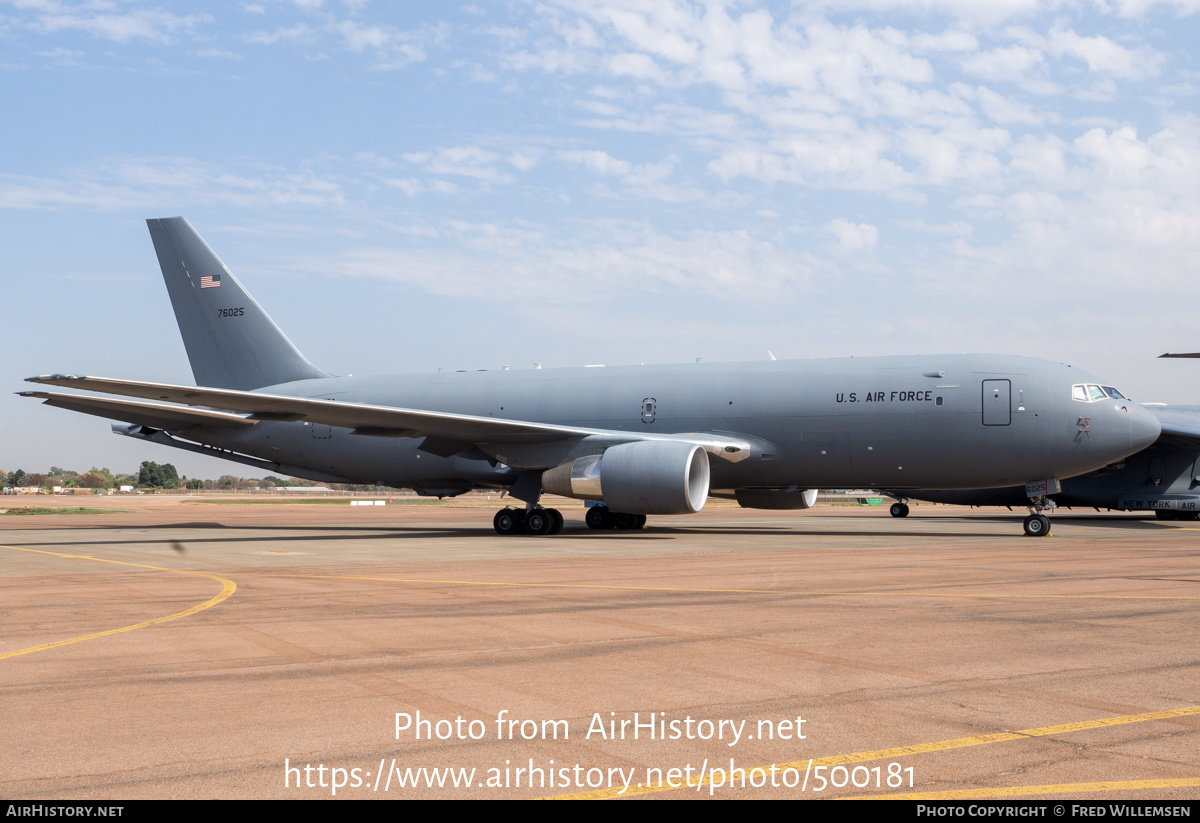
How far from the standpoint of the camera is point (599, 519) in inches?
1032

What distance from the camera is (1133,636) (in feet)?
25.7

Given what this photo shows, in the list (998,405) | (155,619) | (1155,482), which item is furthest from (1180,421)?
(155,619)

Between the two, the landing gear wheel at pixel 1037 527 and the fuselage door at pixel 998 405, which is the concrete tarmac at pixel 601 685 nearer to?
the fuselage door at pixel 998 405

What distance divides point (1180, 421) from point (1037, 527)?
1205 cm

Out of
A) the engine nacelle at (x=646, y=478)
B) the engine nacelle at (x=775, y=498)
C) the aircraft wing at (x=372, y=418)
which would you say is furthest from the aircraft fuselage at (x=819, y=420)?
the engine nacelle at (x=775, y=498)

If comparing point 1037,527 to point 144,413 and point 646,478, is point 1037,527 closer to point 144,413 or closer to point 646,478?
point 646,478

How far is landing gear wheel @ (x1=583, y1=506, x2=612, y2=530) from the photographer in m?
26.2

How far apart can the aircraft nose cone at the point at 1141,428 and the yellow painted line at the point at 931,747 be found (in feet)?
59.4

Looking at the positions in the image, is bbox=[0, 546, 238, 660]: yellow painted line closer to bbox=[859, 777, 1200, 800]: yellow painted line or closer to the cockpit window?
bbox=[859, 777, 1200, 800]: yellow painted line

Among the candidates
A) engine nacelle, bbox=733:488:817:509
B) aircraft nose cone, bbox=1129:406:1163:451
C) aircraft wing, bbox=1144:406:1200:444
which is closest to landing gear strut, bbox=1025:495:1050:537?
aircraft nose cone, bbox=1129:406:1163:451

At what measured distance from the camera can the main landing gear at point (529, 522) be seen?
2361cm
